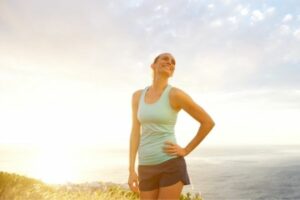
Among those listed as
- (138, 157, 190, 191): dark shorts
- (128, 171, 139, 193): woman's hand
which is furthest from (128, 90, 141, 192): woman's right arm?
(138, 157, 190, 191): dark shorts

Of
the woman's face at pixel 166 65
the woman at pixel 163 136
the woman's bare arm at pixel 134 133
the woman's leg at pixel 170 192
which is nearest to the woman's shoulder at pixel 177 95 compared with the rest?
the woman at pixel 163 136

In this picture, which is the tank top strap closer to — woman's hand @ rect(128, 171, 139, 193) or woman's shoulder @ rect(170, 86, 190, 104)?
woman's shoulder @ rect(170, 86, 190, 104)

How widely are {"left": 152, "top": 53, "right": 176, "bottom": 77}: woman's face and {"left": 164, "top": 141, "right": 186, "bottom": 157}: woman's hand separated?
95cm

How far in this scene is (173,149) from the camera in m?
6.79

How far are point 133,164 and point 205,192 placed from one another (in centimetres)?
14594

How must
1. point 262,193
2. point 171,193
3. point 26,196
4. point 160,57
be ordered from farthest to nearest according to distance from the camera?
point 262,193 → point 26,196 → point 160,57 → point 171,193

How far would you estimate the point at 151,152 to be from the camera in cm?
688

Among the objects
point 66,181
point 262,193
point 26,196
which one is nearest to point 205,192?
point 262,193

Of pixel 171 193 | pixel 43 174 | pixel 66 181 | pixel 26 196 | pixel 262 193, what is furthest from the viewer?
pixel 262 193

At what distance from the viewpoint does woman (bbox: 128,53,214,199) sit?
6789 mm

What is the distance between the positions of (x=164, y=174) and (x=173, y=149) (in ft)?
1.08

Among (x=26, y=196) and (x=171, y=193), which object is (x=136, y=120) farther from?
(x=26, y=196)

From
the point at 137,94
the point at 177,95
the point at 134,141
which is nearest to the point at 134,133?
the point at 134,141

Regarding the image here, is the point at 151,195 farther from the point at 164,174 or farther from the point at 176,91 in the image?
the point at 176,91
